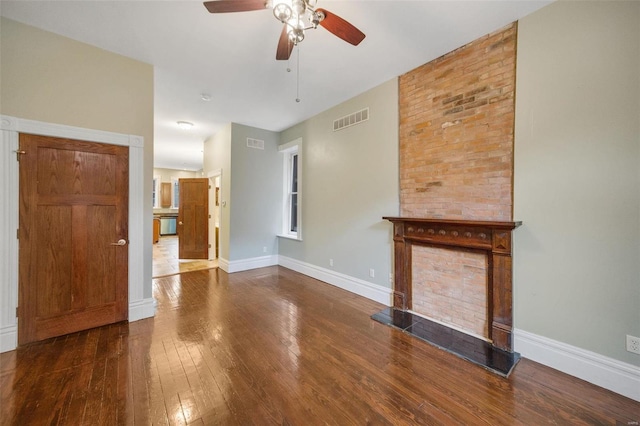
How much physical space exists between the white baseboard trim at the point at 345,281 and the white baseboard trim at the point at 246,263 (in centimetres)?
38

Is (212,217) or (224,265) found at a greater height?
(212,217)

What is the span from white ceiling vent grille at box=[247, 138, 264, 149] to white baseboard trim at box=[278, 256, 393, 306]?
2553mm

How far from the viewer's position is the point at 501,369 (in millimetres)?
2078

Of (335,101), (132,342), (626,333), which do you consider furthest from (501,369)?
(335,101)

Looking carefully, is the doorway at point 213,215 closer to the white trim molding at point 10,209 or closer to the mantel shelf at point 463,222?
the white trim molding at point 10,209

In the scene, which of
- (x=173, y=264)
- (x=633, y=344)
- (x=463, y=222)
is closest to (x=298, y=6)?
(x=463, y=222)

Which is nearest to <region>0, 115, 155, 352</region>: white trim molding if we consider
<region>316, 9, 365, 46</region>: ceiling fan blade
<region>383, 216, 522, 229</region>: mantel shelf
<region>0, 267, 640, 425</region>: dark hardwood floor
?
<region>0, 267, 640, 425</region>: dark hardwood floor

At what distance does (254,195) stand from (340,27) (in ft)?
13.1

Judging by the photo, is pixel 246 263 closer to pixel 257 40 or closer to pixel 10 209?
pixel 10 209

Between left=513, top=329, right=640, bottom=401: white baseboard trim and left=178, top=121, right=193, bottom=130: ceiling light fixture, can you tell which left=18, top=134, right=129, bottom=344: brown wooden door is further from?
left=513, top=329, right=640, bottom=401: white baseboard trim

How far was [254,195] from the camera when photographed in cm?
534

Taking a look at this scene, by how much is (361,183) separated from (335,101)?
58.8 inches

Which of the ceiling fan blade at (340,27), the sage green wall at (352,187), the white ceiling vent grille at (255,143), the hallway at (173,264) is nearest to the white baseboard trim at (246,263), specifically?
the hallway at (173,264)

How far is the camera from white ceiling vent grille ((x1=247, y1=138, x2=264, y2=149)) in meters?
5.25
